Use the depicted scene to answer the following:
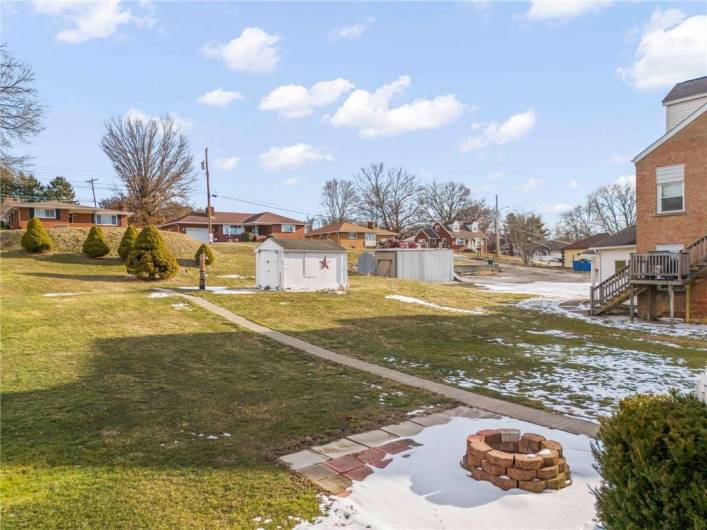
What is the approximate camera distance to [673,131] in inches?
755

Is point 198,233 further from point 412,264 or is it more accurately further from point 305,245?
point 305,245

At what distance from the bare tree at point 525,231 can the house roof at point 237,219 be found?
107 ft

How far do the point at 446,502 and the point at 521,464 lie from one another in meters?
0.84

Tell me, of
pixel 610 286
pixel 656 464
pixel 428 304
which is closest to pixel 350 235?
pixel 428 304

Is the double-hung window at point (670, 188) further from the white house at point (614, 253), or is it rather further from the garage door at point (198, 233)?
the garage door at point (198, 233)

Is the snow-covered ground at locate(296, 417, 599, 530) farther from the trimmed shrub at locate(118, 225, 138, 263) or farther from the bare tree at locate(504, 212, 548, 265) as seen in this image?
the bare tree at locate(504, 212, 548, 265)

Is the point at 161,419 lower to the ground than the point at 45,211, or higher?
lower

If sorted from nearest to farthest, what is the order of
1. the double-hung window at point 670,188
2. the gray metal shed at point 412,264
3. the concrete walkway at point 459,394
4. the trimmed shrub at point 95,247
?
the concrete walkway at point 459,394, the double-hung window at point 670,188, the trimmed shrub at point 95,247, the gray metal shed at point 412,264

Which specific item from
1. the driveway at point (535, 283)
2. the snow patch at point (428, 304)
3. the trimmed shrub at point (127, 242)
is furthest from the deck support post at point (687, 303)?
the trimmed shrub at point (127, 242)

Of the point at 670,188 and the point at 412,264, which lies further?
the point at 412,264

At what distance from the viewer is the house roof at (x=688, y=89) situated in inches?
781

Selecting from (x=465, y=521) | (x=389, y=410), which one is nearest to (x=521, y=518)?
(x=465, y=521)

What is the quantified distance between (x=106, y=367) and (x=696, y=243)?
2033 cm

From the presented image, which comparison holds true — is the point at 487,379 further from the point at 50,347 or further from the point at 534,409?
the point at 50,347
